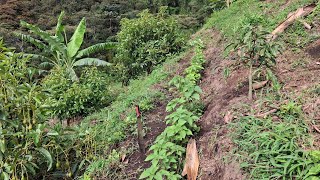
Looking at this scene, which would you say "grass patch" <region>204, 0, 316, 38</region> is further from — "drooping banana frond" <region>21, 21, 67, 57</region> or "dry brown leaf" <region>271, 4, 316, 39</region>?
"drooping banana frond" <region>21, 21, 67, 57</region>

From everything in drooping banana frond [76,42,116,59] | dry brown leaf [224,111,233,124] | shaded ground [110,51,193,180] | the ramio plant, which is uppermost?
drooping banana frond [76,42,116,59]

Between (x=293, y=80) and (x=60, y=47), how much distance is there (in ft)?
22.2

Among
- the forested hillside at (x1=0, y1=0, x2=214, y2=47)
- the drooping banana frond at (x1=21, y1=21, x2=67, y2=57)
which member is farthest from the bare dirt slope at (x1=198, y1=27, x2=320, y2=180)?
the forested hillside at (x1=0, y1=0, x2=214, y2=47)

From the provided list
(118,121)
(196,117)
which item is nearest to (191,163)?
(196,117)

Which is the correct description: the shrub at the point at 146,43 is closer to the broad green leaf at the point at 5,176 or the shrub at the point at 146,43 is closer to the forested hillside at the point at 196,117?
the forested hillside at the point at 196,117

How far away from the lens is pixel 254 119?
3125mm

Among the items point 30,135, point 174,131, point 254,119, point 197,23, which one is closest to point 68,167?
point 30,135

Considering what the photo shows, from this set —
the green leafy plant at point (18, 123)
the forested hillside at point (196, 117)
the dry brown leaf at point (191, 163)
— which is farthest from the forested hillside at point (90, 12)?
the dry brown leaf at point (191, 163)

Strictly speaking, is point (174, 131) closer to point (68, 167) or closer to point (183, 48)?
point (68, 167)

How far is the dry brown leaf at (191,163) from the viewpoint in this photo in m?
3.08

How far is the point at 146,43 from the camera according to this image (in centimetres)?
817

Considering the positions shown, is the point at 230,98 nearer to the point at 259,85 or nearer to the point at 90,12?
the point at 259,85

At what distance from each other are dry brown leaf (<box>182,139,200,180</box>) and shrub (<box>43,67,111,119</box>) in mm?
3393

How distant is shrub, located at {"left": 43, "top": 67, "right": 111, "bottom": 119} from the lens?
604 cm
